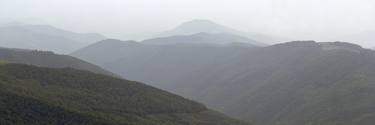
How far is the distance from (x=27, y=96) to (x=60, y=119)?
16.4 metres

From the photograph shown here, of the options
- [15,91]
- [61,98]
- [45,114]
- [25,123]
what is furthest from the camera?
[61,98]

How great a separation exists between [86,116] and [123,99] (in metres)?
39.9

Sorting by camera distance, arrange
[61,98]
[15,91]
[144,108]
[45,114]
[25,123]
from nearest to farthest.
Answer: [25,123] → [45,114] → [15,91] → [61,98] → [144,108]

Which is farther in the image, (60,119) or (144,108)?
(144,108)

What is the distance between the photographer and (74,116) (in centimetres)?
15588

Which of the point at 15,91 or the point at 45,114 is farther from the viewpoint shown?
the point at 15,91

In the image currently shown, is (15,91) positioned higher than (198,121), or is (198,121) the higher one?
(15,91)

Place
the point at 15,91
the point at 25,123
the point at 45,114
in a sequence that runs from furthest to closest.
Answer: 1. the point at 15,91
2. the point at 45,114
3. the point at 25,123

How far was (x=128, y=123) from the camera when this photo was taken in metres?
164

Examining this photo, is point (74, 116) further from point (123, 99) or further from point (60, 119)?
point (123, 99)

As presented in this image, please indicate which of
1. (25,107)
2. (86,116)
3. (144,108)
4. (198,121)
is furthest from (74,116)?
(198,121)

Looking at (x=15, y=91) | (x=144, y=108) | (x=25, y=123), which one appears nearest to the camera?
(x=25, y=123)

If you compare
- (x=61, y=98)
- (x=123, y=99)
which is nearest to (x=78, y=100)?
(x=61, y=98)

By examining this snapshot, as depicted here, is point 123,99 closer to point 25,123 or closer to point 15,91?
point 15,91
